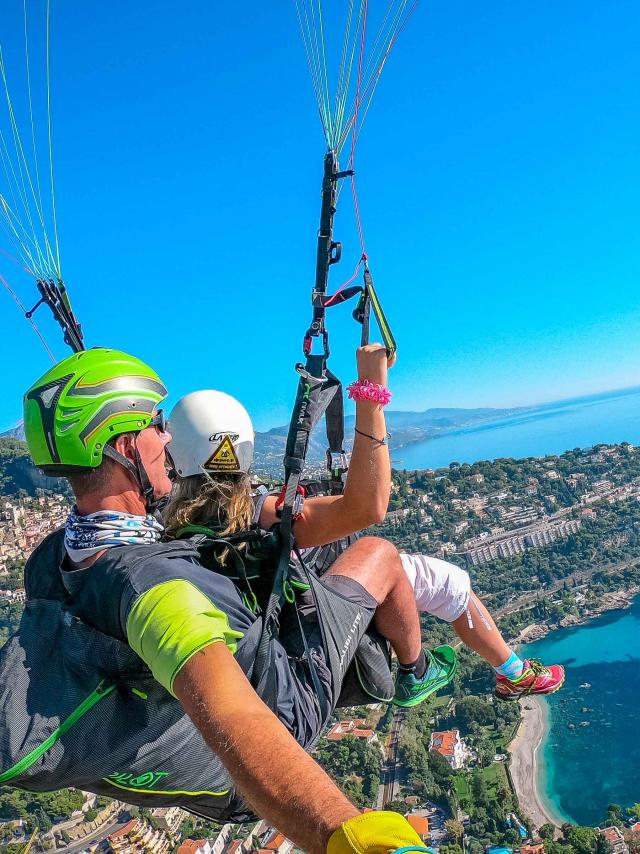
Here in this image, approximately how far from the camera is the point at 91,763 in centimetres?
146

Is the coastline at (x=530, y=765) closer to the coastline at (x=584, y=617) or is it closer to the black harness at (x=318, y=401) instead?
the coastline at (x=584, y=617)

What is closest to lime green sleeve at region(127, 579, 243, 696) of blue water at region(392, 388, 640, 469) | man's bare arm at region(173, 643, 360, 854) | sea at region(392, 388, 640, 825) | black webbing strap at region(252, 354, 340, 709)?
man's bare arm at region(173, 643, 360, 854)

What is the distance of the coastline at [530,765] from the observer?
1967 centimetres

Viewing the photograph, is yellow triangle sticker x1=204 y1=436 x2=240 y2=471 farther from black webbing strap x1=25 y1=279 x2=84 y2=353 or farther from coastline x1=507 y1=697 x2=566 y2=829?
coastline x1=507 y1=697 x2=566 y2=829

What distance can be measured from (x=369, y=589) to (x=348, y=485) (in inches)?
28.0

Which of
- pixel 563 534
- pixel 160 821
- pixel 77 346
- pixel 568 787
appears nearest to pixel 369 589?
pixel 77 346

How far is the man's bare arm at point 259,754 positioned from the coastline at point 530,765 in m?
21.9

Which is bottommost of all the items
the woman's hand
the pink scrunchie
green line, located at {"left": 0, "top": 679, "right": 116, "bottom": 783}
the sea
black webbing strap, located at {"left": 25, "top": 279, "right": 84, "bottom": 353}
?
the sea

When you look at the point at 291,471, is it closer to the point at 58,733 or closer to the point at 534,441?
the point at 58,733

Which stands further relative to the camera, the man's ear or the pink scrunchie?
the pink scrunchie

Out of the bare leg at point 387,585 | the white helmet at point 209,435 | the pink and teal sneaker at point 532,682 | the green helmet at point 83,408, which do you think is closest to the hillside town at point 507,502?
the pink and teal sneaker at point 532,682

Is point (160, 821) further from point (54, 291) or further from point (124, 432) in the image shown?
point (124, 432)

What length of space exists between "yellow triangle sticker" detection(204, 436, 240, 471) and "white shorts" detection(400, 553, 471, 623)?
3.67ft

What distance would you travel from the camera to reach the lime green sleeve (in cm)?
120
